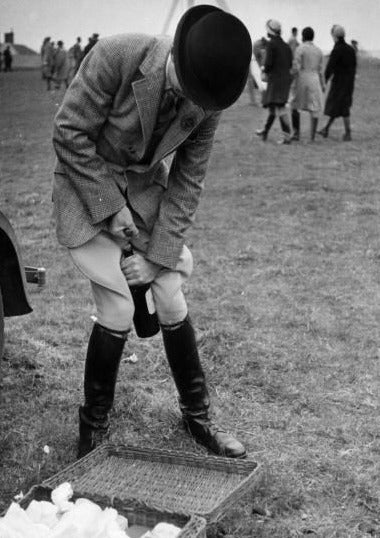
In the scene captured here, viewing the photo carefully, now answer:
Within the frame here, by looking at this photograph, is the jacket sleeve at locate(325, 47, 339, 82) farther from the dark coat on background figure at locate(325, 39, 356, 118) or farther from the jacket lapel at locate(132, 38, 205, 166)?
the jacket lapel at locate(132, 38, 205, 166)

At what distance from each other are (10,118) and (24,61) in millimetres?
26656

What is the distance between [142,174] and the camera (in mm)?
3588

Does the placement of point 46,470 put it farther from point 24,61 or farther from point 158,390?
point 24,61

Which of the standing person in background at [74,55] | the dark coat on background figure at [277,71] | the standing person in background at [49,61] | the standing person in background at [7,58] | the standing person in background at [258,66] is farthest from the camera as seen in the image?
the standing person in background at [7,58]

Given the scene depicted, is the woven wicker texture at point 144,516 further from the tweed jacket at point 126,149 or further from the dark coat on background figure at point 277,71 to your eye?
the dark coat on background figure at point 277,71

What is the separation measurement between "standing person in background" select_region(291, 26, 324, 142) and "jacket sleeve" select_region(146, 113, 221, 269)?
10.9 metres

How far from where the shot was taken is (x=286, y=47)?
552 inches

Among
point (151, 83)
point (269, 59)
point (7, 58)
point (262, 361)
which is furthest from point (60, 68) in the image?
point (151, 83)

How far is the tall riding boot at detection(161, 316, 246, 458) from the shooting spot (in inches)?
145

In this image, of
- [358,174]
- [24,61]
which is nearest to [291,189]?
[358,174]

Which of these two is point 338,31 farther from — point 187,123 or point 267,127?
point 187,123

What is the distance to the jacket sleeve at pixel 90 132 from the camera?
130 inches

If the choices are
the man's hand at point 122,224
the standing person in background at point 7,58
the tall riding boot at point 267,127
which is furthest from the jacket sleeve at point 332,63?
the standing person in background at point 7,58

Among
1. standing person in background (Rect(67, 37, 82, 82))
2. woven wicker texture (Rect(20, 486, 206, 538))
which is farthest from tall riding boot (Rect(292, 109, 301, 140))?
standing person in background (Rect(67, 37, 82, 82))
